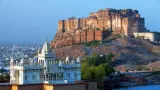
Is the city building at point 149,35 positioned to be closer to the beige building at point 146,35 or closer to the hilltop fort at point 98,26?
the beige building at point 146,35

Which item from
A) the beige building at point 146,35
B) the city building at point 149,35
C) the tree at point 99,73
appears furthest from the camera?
the city building at point 149,35

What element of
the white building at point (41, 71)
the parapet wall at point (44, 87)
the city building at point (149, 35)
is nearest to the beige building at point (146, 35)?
the city building at point (149, 35)

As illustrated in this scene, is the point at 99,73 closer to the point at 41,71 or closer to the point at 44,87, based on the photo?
the point at 41,71

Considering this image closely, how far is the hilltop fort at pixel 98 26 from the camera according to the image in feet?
386

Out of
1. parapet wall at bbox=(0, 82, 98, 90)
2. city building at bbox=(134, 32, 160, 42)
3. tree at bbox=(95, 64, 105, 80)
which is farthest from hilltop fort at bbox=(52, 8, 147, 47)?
parapet wall at bbox=(0, 82, 98, 90)

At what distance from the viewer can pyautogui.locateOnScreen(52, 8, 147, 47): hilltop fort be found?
4636 inches

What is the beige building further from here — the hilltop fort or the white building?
the white building

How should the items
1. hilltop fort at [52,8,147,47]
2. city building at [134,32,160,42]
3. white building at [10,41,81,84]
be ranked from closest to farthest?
1. white building at [10,41,81,84]
2. hilltop fort at [52,8,147,47]
3. city building at [134,32,160,42]

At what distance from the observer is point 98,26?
123 meters

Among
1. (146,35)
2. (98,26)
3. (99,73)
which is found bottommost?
(99,73)

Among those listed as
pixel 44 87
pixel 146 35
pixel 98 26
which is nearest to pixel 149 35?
pixel 146 35

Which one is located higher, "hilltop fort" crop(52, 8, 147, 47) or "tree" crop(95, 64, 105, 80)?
"hilltop fort" crop(52, 8, 147, 47)

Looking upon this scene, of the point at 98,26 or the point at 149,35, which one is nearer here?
the point at 149,35

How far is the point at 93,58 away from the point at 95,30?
29.2 m
